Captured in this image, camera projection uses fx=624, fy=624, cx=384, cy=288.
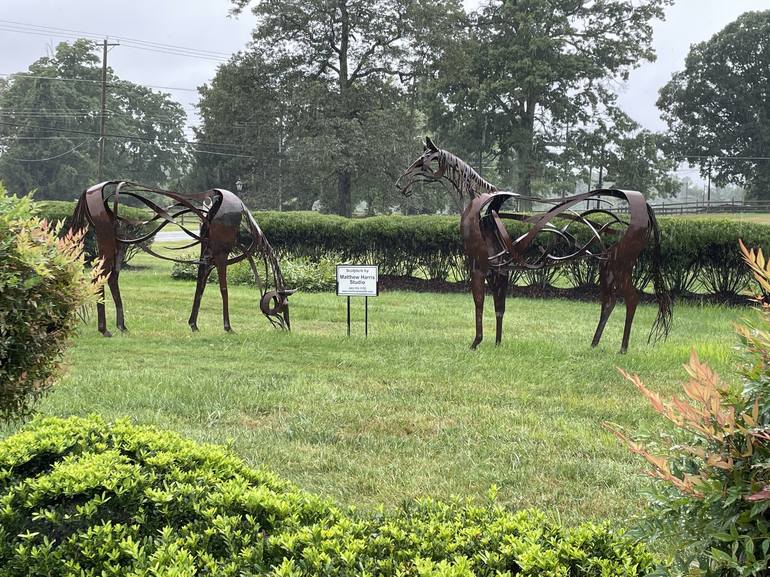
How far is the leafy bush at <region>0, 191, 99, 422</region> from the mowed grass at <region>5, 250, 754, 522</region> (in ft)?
3.57

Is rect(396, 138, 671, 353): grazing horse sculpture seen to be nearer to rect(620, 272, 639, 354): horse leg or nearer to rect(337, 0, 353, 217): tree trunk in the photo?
rect(620, 272, 639, 354): horse leg

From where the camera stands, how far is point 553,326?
33.6 ft

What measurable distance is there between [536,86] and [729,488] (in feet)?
125

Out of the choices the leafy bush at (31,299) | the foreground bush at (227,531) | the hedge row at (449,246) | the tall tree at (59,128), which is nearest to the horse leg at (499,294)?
the hedge row at (449,246)

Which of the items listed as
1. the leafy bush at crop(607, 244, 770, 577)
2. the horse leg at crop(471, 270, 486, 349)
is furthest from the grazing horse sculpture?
the leafy bush at crop(607, 244, 770, 577)

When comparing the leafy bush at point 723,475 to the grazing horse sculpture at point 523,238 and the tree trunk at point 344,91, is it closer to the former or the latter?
the grazing horse sculpture at point 523,238

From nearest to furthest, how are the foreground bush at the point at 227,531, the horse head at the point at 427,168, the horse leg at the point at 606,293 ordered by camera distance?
the foreground bush at the point at 227,531
the horse leg at the point at 606,293
the horse head at the point at 427,168

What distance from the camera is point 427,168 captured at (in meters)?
7.98

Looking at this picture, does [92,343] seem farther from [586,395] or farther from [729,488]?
[729,488]

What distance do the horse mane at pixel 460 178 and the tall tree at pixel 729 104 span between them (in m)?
44.5

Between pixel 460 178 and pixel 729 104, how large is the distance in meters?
48.3

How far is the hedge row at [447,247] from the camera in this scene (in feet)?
42.1

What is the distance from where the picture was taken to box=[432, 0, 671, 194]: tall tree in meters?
37.3

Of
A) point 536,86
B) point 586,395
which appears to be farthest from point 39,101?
point 586,395
